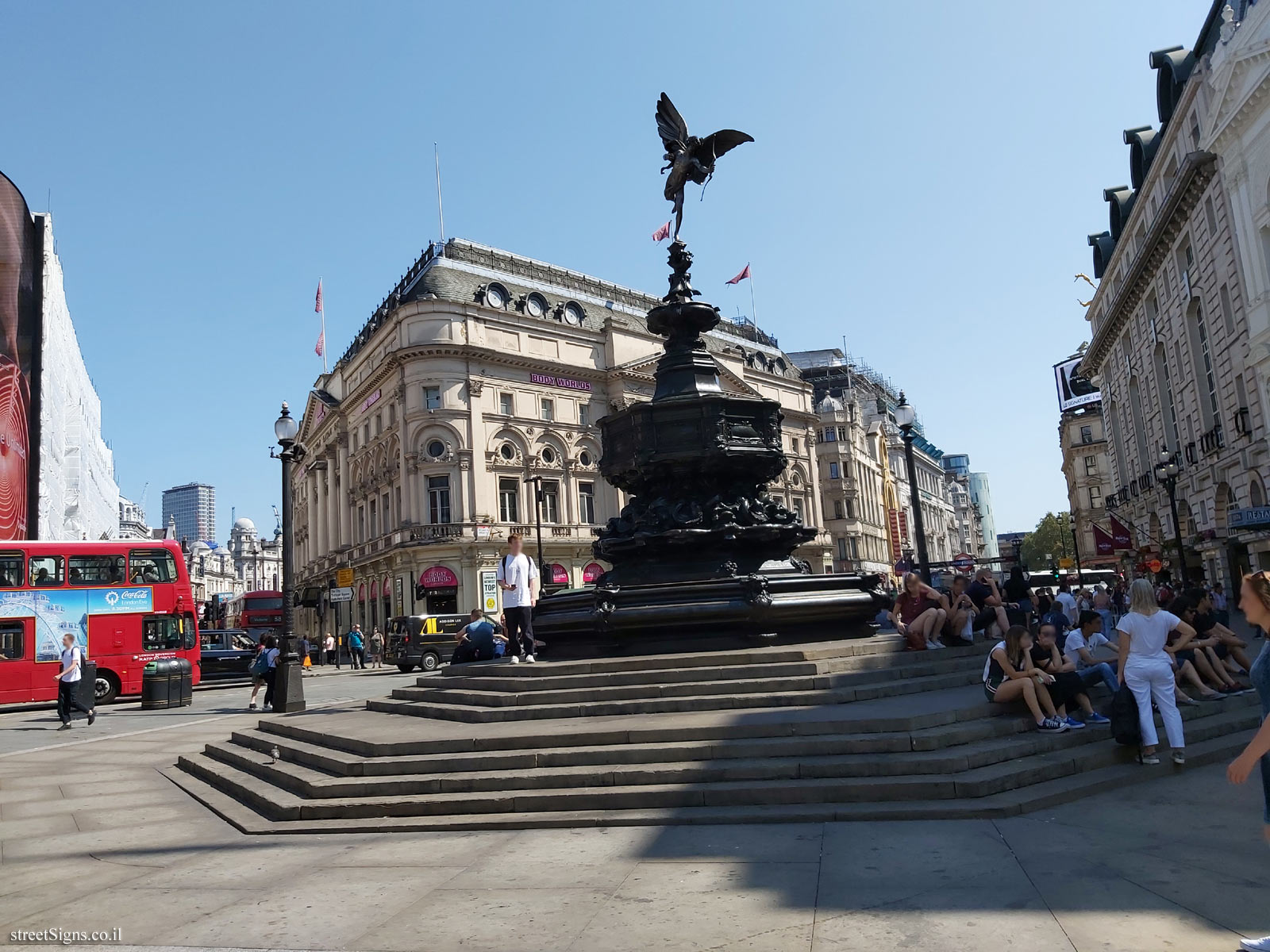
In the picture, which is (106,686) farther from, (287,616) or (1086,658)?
(1086,658)

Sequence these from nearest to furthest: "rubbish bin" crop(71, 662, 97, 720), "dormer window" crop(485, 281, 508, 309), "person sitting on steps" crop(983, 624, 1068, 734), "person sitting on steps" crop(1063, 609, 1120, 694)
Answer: "person sitting on steps" crop(983, 624, 1068, 734)
"person sitting on steps" crop(1063, 609, 1120, 694)
"rubbish bin" crop(71, 662, 97, 720)
"dormer window" crop(485, 281, 508, 309)

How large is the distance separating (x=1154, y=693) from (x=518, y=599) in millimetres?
7785

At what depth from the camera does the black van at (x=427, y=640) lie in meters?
29.5

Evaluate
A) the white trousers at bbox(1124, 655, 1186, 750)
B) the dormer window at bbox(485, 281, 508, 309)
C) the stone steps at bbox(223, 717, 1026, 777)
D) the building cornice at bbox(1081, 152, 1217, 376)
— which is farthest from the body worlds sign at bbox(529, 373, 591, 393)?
the white trousers at bbox(1124, 655, 1186, 750)

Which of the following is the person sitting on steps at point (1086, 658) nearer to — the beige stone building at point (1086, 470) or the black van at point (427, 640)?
the black van at point (427, 640)

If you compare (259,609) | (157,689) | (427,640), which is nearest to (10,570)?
(157,689)

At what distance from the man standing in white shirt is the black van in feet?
57.3

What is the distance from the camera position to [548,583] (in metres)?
45.3

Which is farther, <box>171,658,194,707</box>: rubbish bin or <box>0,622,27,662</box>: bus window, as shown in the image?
<box>0,622,27,662</box>: bus window

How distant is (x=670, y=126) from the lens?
43.1 ft

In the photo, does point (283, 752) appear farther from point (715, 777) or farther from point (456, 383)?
point (456, 383)

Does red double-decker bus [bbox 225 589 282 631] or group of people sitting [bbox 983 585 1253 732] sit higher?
red double-decker bus [bbox 225 589 282 631]

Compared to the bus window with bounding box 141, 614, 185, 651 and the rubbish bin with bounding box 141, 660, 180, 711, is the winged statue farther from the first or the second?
the bus window with bounding box 141, 614, 185, 651

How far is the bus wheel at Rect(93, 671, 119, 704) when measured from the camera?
22016mm
